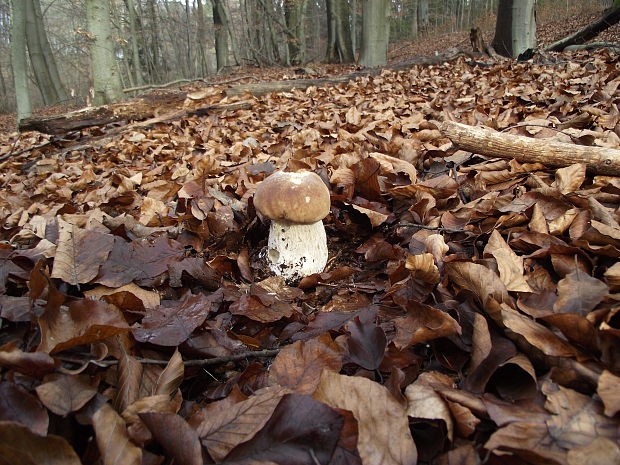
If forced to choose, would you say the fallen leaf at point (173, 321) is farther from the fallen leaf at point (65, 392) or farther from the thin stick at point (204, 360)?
the fallen leaf at point (65, 392)

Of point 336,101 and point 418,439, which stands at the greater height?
point 336,101

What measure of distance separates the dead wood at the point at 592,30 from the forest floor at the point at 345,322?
657 cm

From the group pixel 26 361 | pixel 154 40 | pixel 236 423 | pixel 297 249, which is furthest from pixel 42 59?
pixel 236 423

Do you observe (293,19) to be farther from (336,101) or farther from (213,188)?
(213,188)

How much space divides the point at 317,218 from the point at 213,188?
1.14 metres

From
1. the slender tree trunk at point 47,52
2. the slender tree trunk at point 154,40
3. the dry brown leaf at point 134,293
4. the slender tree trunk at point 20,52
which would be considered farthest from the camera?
the slender tree trunk at point 154,40

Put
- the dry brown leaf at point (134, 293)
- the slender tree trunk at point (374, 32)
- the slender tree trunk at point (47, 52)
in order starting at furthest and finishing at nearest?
1. the slender tree trunk at point (47, 52)
2. the slender tree trunk at point (374, 32)
3. the dry brown leaf at point (134, 293)

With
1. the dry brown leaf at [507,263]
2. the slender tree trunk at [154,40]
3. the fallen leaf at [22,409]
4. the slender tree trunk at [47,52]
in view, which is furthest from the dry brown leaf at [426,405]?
the slender tree trunk at [154,40]

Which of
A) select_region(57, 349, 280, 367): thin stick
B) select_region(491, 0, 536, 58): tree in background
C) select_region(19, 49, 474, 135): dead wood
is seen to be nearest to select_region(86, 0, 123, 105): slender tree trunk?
select_region(19, 49, 474, 135): dead wood

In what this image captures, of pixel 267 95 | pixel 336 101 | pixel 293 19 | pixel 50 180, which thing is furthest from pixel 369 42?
pixel 50 180

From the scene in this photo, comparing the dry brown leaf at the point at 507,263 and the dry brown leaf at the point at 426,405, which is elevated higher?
the dry brown leaf at the point at 507,263

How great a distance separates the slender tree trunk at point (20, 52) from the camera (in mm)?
9016

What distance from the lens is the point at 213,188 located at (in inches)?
110

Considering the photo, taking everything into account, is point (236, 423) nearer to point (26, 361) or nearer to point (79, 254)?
point (26, 361)
